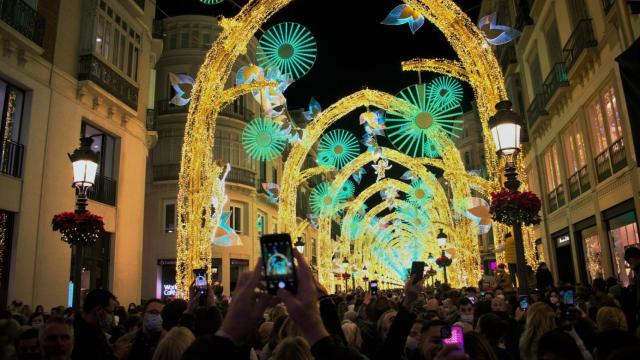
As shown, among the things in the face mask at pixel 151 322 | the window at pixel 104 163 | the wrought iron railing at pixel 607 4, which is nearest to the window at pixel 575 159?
the wrought iron railing at pixel 607 4

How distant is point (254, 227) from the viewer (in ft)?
125

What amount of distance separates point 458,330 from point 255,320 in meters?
1.85

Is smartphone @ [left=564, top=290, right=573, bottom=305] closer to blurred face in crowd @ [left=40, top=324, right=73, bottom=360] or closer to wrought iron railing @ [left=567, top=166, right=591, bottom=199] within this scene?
blurred face in crowd @ [left=40, top=324, right=73, bottom=360]

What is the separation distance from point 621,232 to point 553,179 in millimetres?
7899

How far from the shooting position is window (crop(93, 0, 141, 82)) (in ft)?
61.2

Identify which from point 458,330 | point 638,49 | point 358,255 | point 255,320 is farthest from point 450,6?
point 358,255

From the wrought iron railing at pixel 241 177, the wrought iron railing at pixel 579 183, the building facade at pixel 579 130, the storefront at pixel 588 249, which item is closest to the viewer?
the building facade at pixel 579 130

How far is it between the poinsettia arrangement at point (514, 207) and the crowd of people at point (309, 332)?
162 cm

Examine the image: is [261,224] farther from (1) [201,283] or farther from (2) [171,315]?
(2) [171,315]

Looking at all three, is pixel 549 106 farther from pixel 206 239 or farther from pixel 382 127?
pixel 206 239

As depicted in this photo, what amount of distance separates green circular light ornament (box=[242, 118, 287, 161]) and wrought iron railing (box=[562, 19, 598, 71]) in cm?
1193

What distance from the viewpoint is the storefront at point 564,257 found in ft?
74.6

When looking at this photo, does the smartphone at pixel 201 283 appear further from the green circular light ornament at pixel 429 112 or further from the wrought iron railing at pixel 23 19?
the green circular light ornament at pixel 429 112

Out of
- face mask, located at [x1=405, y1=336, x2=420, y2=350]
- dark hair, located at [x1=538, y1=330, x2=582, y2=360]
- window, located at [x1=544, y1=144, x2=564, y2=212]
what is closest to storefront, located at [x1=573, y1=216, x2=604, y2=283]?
window, located at [x1=544, y1=144, x2=564, y2=212]
